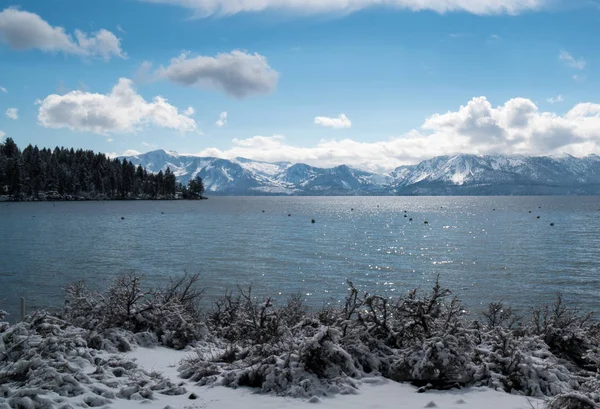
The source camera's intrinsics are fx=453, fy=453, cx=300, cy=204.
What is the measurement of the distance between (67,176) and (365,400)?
576ft

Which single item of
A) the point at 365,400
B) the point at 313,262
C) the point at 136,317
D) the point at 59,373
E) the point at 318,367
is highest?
the point at 59,373

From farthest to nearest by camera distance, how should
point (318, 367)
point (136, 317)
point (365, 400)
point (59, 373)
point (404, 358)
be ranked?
point (136, 317) → point (404, 358) → point (318, 367) → point (365, 400) → point (59, 373)

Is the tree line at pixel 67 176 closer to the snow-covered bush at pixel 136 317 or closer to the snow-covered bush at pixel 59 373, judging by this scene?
the snow-covered bush at pixel 136 317

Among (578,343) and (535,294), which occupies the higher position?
(578,343)

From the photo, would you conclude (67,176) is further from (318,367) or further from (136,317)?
(318,367)

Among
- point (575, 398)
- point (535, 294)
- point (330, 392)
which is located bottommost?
point (535, 294)

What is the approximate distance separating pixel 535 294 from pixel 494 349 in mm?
19902

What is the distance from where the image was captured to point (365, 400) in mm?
9195

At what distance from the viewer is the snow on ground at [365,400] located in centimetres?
873

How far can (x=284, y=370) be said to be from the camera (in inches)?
390

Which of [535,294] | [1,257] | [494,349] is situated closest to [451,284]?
[535,294]

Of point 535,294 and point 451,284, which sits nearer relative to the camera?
point 535,294

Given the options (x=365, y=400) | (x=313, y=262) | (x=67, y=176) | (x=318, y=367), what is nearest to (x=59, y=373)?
(x=318, y=367)

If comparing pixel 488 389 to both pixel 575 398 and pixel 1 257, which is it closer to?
pixel 575 398
